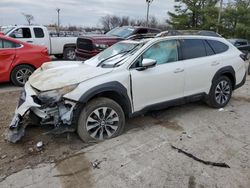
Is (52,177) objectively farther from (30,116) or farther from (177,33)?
(177,33)

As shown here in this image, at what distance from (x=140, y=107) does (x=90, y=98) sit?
965 mm

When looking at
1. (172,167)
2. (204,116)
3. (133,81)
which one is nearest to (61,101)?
(133,81)

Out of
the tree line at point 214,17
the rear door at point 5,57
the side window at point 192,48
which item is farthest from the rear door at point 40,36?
the tree line at point 214,17

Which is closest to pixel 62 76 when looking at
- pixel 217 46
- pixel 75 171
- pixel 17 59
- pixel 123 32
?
pixel 75 171

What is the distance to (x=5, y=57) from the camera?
7633 mm

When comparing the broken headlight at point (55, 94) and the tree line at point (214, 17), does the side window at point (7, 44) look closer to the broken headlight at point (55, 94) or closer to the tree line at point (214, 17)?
the broken headlight at point (55, 94)

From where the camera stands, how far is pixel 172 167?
11.8 ft

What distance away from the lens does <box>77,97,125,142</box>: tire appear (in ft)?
13.4

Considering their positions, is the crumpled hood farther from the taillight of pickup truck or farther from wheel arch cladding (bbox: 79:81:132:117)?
the taillight of pickup truck

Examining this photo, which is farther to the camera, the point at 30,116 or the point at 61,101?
the point at 30,116

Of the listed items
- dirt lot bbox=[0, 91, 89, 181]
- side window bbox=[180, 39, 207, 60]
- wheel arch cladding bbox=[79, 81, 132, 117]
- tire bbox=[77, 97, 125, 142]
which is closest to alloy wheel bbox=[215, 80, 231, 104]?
side window bbox=[180, 39, 207, 60]

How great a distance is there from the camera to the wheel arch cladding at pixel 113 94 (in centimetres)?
400

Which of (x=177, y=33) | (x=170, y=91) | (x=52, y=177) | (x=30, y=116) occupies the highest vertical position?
(x=177, y=33)

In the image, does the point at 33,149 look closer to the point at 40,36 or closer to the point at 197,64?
the point at 197,64
